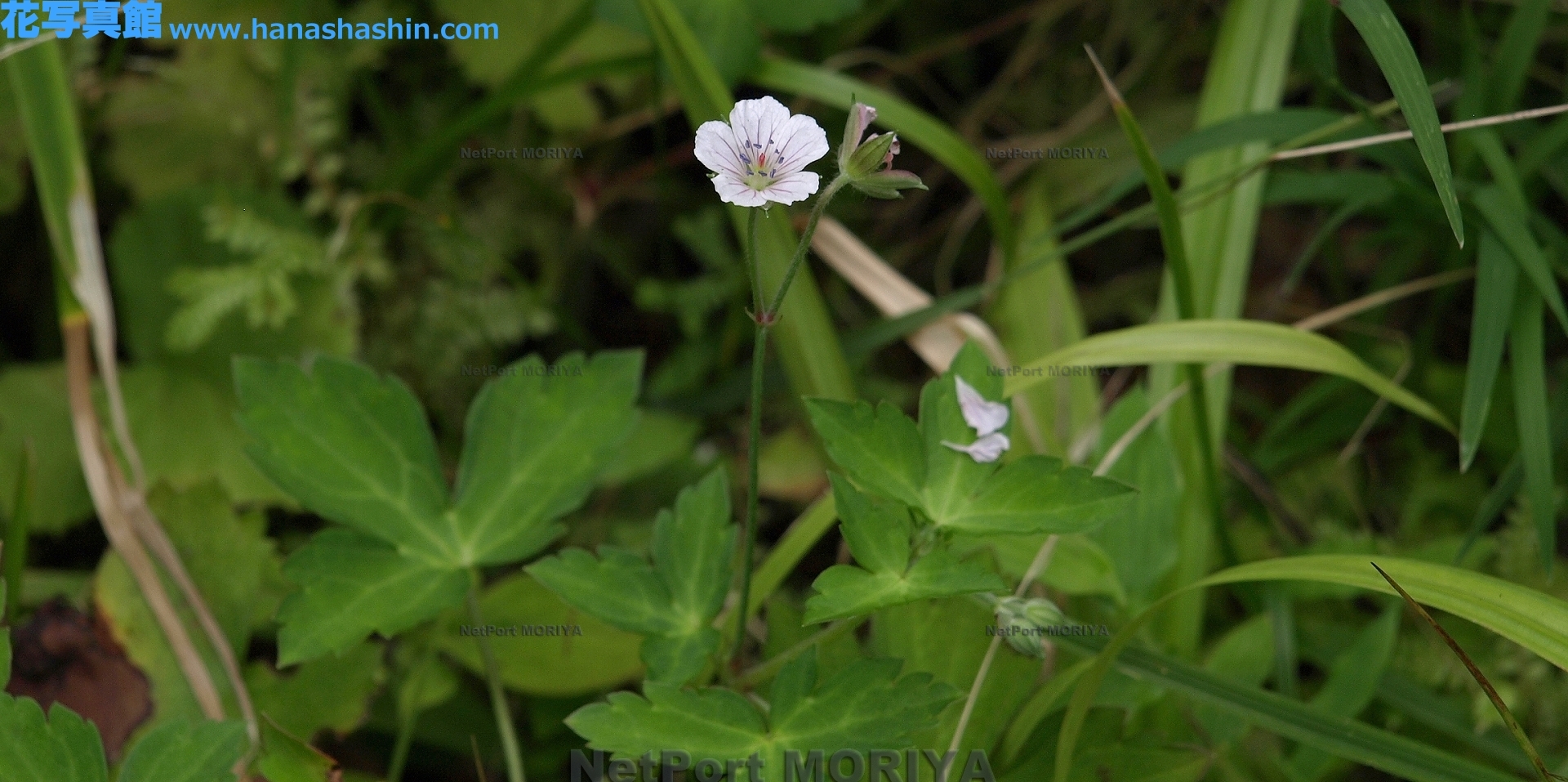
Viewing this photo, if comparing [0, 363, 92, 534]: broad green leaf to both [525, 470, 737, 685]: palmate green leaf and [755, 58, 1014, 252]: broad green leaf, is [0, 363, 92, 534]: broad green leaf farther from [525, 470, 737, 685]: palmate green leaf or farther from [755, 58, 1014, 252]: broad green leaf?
[755, 58, 1014, 252]: broad green leaf

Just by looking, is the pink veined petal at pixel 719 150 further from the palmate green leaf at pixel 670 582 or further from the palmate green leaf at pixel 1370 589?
the palmate green leaf at pixel 1370 589

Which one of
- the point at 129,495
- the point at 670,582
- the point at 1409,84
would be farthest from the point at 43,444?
the point at 1409,84

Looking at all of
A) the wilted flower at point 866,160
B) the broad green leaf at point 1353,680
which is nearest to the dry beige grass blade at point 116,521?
the wilted flower at point 866,160

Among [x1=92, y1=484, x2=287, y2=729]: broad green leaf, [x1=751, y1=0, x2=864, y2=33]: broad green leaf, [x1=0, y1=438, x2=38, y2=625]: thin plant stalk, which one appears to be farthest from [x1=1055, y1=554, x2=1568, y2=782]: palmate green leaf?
[x1=0, y1=438, x2=38, y2=625]: thin plant stalk

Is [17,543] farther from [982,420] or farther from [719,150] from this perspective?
[982,420]

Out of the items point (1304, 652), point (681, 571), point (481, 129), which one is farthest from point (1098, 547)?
point (481, 129)

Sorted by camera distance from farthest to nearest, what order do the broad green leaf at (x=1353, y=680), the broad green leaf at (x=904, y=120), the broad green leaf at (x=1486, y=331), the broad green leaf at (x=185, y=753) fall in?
the broad green leaf at (x=904, y=120) < the broad green leaf at (x=1353, y=680) < the broad green leaf at (x=1486, y=331) < the broad green leaf at (x=185, y=753)
